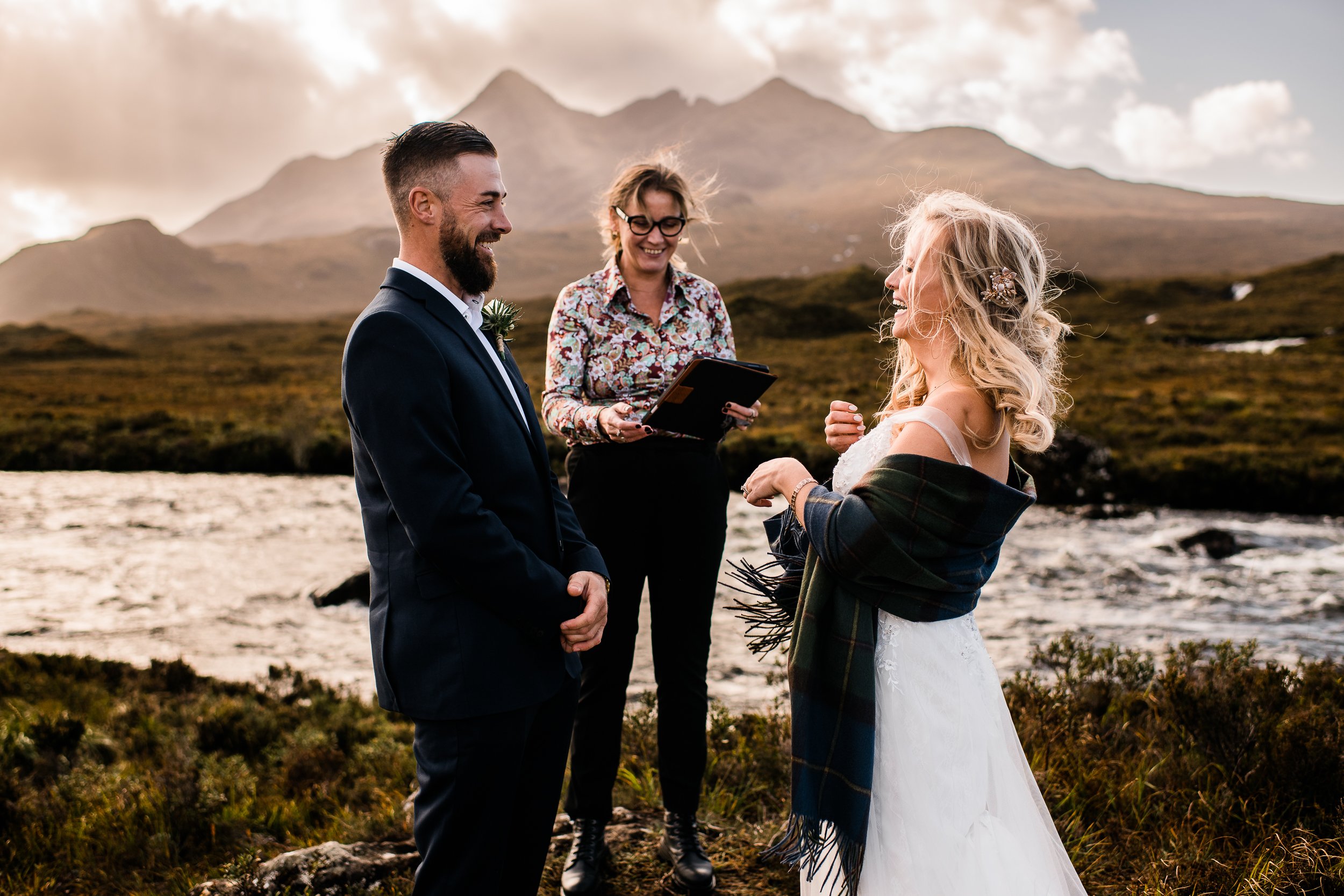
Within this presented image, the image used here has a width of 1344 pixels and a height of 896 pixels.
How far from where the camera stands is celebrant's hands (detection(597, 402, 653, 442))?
2.88 m

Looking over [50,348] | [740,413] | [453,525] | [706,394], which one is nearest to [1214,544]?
[740,413]

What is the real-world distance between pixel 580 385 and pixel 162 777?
3.25m

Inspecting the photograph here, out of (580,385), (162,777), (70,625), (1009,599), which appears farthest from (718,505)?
(70,625)

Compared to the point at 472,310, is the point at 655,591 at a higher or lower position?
lower

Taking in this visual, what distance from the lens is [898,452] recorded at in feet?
6.45

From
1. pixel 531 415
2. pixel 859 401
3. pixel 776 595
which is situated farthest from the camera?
pixel 859 401

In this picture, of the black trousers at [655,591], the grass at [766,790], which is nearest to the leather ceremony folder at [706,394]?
the black trousers at [655,591]

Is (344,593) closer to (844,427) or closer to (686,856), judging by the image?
(686,856)

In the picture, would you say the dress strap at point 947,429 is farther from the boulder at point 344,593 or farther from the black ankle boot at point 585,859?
the boulder at point 344,593

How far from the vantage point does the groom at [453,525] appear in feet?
6.15

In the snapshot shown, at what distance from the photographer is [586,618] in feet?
7.14

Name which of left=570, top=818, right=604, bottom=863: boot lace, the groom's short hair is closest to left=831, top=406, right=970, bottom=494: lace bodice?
the groom's short hair

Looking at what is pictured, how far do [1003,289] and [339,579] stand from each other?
10.5 meters

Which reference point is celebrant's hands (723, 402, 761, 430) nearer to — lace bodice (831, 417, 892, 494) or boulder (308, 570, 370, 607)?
lace bodice (831, 417, 892, 494)
